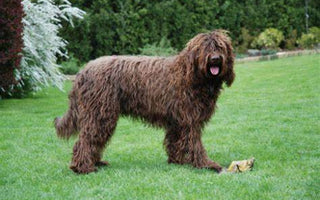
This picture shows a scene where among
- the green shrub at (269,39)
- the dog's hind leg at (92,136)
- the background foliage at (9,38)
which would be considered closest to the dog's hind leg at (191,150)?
the dog's hind leg at (92,136)

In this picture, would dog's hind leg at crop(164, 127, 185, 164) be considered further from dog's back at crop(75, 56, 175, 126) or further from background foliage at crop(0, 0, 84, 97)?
background foliage at crop(0, 0, 84, 97)

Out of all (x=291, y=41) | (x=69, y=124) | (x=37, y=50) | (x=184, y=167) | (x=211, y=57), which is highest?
(x=211, y=57)

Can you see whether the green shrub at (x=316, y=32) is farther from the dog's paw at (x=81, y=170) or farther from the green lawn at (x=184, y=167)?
the dog's paw at (x=81, y=170)

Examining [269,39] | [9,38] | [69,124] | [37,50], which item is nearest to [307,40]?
[269,39]

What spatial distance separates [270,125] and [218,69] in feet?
10.1

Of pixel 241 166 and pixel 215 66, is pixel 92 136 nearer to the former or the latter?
pixel 215 66

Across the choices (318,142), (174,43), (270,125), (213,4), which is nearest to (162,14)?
(174,43)

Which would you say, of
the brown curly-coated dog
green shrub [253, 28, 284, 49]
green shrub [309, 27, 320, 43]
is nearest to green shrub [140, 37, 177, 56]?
green shrub [253, 28, 284, 49]

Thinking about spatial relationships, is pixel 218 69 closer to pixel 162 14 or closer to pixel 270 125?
pixel 270 125

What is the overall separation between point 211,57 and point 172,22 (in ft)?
41.7

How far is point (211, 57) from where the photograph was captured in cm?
580

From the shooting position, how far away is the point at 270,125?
8.66 metres

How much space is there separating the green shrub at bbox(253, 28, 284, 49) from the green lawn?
850cm

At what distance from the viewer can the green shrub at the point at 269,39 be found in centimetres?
2028
